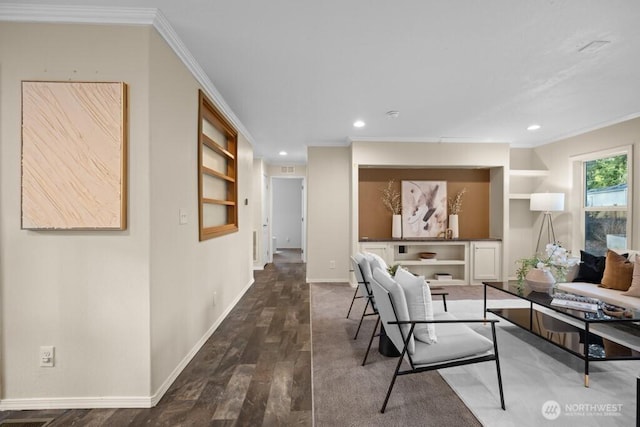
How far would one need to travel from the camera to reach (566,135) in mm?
4812

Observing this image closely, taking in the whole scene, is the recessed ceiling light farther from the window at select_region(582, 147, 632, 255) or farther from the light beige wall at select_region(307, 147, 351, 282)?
the light beige wall at select_region(307, 147, 351, 282)

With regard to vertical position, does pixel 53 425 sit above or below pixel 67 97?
below

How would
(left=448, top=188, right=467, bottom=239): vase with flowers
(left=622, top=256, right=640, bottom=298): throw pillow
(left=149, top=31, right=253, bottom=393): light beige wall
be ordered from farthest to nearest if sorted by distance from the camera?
(left=448, top=188, right=467, bottom=239): vase with flowers
(left=622, top=256, right=640, bottom=298): throw pillow
(left=149, top=31, right=253, bottom=393): light beige wall

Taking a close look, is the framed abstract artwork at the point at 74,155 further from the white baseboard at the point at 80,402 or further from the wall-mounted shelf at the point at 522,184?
the wall-mounted shelf at the point at 522,184

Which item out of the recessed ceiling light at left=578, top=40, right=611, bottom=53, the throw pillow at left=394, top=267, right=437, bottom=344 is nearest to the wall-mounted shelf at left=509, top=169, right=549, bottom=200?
the recessed ceiling light at left=578, top=40, right=611, bottom=53

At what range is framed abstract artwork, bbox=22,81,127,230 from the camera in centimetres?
184

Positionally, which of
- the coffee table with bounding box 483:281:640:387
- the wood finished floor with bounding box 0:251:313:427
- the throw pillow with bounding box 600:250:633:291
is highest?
the throw pillow with bounding box 600:250:633:291

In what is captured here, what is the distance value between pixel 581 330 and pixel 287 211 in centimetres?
775

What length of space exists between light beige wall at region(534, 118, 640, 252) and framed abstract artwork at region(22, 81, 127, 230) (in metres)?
5.66

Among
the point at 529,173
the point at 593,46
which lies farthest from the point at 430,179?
the point at 593,46

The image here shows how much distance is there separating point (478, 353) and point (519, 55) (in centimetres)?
232

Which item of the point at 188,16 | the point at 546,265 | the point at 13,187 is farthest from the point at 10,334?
the point at 546,265

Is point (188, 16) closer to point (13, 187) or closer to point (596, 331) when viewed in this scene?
point (13, 187)

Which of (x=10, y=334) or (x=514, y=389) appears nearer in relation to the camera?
(x=10, y=334)
